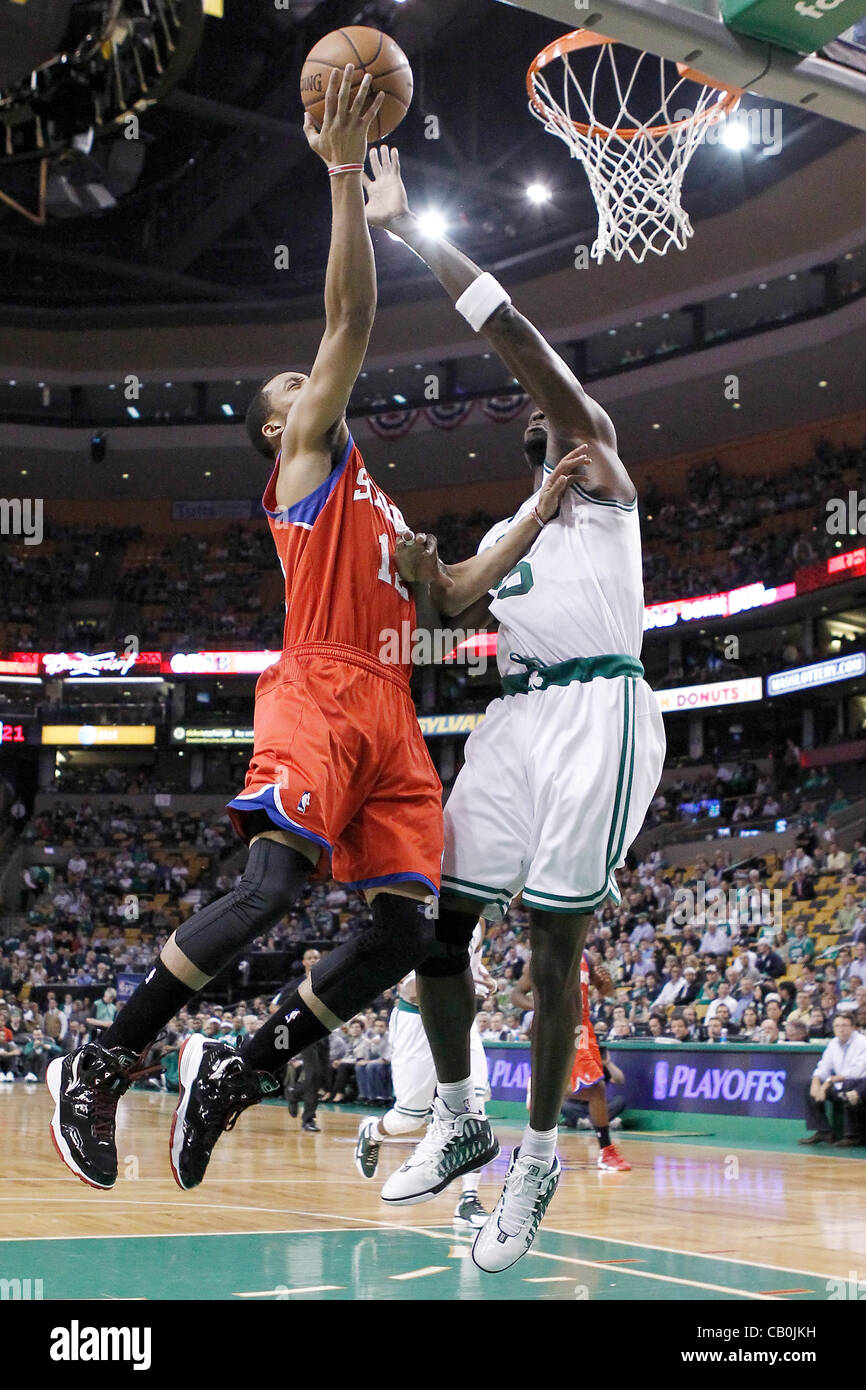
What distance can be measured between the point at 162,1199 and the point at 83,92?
6.65m

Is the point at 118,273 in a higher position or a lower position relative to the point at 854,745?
higher

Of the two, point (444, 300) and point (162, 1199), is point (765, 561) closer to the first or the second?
point (444, 300)

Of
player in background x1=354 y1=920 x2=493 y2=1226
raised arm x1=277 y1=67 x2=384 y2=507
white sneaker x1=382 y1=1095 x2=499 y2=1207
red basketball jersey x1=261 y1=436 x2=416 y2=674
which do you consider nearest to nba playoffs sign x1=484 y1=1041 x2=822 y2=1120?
player in background x1=354 y1=920 x2=493 y2=1226

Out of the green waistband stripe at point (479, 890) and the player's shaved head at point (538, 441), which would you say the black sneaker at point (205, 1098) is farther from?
the player's shaved head at point (538, 441)

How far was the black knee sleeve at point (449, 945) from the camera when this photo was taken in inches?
179

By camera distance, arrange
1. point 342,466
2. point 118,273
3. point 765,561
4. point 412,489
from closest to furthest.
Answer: point 342,466, point 765,561, point 118,273, point 412,489

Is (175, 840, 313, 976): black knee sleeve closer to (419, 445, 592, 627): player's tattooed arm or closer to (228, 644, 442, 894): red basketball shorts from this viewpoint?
(228, 644, 442, 894): red basketball shorts

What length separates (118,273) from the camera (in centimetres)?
3225

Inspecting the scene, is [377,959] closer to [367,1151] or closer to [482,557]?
[482,557]

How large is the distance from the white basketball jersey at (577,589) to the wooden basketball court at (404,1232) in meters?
2.65

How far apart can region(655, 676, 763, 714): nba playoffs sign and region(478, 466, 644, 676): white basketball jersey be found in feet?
83.1

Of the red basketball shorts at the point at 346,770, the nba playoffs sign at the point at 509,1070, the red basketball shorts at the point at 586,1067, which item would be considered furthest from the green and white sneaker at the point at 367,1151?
the nba playoffs sign at the point at 509,1070
